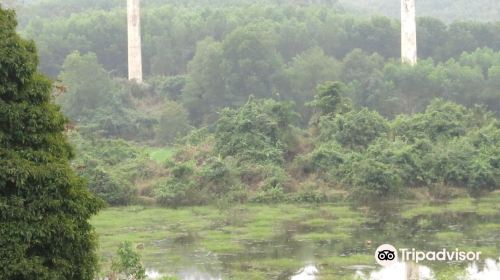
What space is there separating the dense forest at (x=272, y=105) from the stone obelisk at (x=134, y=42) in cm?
94

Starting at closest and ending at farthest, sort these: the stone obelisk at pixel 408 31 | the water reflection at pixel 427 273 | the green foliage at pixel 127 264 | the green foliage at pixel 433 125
Result: the green foliage at pixel 127 264, the water reflection at pixel 427 273, the green foliage at pixel 433 125, the stone obelisk at pixel 408 31

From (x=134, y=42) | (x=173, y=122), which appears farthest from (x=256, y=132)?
(x=134, y=42)

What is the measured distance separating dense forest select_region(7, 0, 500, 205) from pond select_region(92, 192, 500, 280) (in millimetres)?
1008

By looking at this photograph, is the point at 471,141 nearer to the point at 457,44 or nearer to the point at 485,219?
the point at 485,219

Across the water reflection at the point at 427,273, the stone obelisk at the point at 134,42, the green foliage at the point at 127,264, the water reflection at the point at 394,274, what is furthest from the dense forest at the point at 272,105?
the water reflection at the point at 427,273

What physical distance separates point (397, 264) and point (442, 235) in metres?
2.34

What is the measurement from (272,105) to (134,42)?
49.0 feet

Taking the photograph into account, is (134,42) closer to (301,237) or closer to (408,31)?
(408,31)

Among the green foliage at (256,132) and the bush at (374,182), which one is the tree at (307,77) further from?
the bush at (374,182)

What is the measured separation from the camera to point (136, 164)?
80.9 feet

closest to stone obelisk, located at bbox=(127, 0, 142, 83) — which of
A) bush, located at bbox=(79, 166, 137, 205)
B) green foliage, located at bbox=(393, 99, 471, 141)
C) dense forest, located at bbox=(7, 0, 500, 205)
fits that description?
dense forest, located at bbox=(7, 0, 500, 205)

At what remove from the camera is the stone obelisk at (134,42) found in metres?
39.5

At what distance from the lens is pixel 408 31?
38.4m

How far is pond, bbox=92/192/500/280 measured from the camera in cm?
1667
